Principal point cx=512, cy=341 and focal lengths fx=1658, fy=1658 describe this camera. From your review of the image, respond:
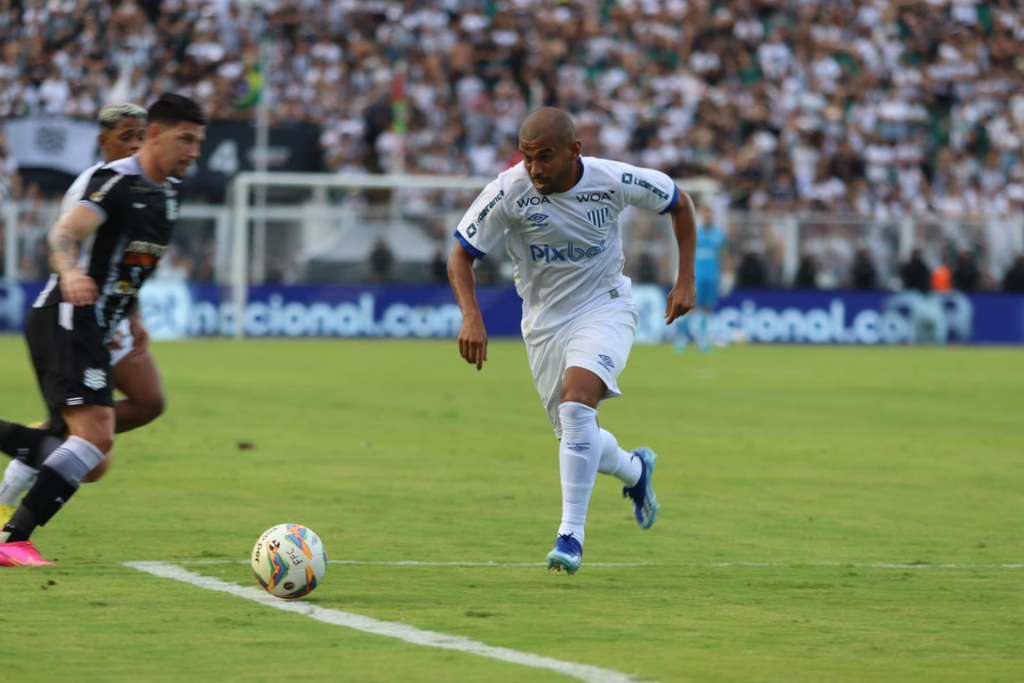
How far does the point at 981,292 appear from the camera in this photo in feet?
108

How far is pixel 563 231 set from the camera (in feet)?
25.0

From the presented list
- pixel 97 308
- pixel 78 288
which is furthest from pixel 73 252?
pixel 97 308

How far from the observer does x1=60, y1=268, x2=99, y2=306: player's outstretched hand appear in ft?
22.1

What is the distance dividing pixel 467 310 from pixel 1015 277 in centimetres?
2710

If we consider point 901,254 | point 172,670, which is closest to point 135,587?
point 172,670

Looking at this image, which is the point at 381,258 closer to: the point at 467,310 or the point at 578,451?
the point at 467,310

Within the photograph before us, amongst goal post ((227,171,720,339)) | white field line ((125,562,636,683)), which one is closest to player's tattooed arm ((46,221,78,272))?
white field line ((125,562,636,683))

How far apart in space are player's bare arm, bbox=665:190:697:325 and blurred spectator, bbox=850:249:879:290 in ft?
82.4

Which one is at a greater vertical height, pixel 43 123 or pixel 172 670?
pixel 43 123

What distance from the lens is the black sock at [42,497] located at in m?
7.19

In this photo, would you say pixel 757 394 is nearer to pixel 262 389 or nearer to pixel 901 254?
pixel 262 389

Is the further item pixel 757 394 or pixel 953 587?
pixel 757 394

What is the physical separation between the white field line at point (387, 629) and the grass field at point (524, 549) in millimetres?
23

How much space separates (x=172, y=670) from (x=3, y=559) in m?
2.26
